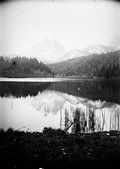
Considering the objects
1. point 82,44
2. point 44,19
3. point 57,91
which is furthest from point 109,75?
point 44,19

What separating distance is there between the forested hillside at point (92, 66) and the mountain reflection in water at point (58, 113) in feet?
1.18

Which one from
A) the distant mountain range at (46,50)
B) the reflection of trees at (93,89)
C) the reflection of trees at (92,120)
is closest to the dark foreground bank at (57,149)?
the reflection of trees at (92,120)

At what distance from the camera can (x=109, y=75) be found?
2986mm

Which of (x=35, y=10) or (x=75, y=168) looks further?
(x=35, y=10)

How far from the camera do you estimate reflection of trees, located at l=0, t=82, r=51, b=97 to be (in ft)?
9.55

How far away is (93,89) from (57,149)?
1.00 m

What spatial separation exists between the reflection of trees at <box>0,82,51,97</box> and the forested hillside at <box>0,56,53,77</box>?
0.14 m

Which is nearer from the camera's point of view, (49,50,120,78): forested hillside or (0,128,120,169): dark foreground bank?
(0,128,120,169): dark foreground bank

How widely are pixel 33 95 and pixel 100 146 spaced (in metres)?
1.12

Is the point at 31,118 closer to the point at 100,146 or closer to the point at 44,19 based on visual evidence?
the point at 100,146

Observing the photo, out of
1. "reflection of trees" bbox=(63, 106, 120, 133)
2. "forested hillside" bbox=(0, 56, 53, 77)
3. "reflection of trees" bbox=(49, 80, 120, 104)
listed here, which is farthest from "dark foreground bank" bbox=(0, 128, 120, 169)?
"forested hillside" bbox=(0, 56, 53, 77)

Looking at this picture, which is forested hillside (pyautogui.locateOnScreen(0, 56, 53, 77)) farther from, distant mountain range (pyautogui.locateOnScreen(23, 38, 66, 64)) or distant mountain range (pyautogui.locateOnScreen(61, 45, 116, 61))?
distant mountain range (pyautogui.locateOnScreen(61, 45, 116, 61))

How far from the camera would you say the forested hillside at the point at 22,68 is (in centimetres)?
292

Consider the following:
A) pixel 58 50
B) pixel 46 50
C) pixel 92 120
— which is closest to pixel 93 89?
pixel 92 120
